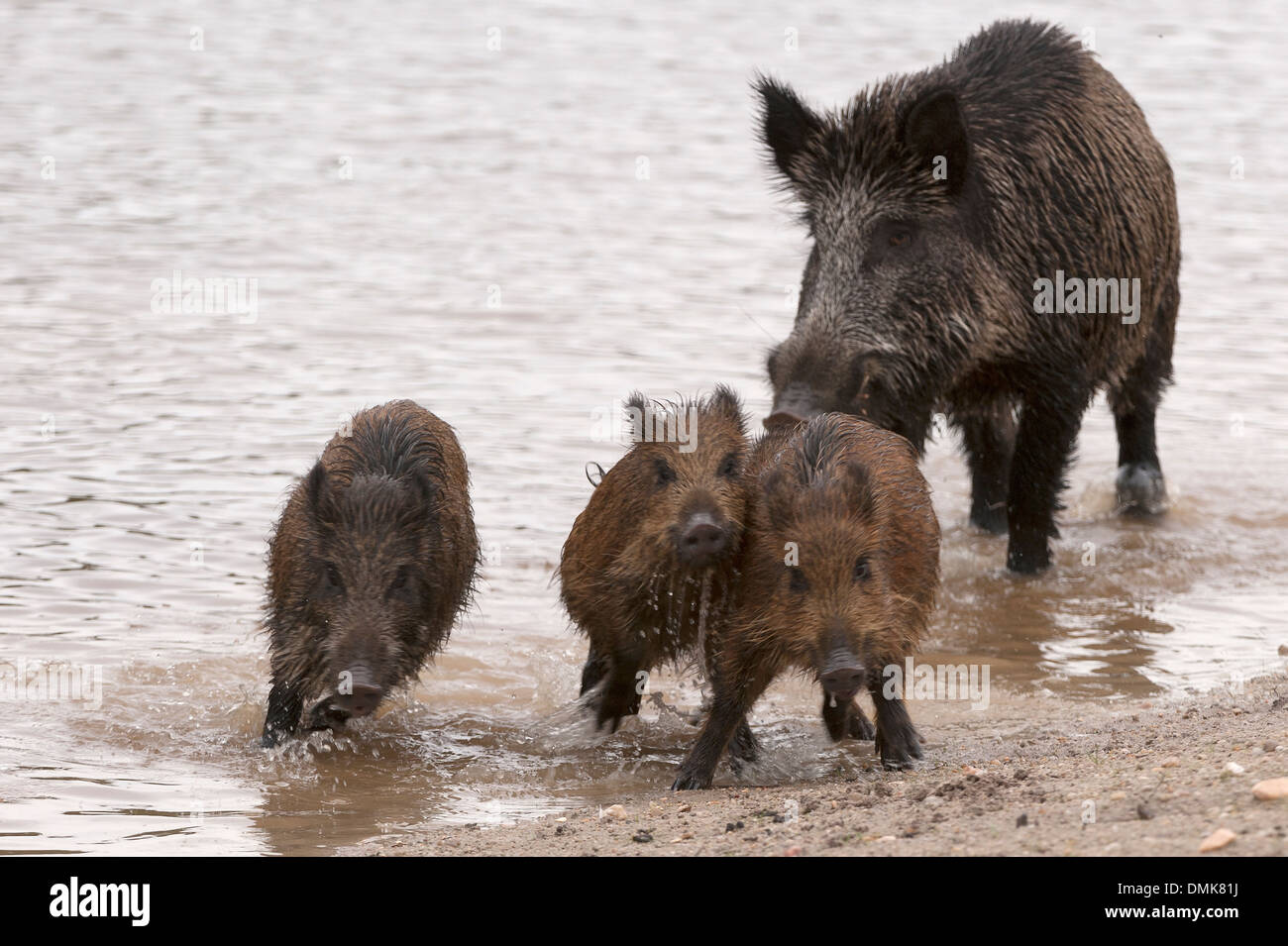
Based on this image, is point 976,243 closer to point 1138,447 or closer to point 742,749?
point 1138,447

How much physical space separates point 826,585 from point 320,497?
1.95 m

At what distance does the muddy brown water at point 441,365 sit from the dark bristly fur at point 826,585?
1.60 feet

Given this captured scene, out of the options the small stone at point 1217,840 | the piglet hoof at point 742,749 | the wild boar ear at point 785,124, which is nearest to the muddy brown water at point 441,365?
the piglet hoof at point 742,749

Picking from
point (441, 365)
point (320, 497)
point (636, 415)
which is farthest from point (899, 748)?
point (441, 365)

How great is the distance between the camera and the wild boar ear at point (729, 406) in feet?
21.9

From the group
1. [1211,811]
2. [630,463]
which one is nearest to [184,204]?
[630,463]

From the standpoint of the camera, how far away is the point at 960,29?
27.0 metres


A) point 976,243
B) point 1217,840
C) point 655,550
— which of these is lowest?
point 1217,840

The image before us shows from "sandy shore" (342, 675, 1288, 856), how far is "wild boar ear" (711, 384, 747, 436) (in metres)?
1.30

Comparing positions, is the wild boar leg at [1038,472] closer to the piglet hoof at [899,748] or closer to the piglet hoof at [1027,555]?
the piglet hoof at [1027,555]

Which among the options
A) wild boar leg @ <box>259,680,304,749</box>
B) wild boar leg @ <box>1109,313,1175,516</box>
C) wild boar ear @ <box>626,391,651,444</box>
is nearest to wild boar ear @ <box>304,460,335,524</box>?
wild boar leg @ <box>259,680,304,749</box>

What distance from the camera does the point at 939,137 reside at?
8.39m

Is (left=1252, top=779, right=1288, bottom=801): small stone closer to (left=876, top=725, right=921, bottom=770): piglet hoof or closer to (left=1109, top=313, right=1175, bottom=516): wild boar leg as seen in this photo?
(left=876, top=725, right=921, bottom=770): piglet hoof
